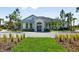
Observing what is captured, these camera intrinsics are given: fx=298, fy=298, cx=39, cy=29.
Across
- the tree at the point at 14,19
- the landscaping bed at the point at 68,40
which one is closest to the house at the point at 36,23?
the tree at the point at 14,19

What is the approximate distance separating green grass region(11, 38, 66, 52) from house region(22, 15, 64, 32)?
167 mm

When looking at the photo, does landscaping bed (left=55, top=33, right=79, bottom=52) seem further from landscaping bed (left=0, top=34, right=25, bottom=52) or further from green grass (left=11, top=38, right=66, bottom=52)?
landscaping bed (left=0, top=34, right=25, bottom=52)

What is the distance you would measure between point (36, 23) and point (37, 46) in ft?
1.15

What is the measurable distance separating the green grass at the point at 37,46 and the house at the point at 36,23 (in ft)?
0.55

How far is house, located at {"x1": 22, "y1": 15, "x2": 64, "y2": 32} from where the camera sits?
4465mm

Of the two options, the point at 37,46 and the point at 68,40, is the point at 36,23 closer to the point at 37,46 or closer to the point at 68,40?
the point at 37,46

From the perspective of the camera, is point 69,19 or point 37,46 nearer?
point 37,46

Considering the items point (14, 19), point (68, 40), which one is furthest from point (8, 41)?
point (68, 40)

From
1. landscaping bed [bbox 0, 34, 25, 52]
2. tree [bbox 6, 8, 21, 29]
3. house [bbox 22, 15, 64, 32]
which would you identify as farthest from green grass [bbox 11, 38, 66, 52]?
tree [bbox 6, 8, 21, 29]

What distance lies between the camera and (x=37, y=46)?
4418 millimetres

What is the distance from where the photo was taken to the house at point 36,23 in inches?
176

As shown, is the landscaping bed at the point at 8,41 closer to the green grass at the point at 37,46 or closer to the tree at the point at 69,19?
the green grass at the point at 37,46

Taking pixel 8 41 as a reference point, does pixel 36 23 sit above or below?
above
